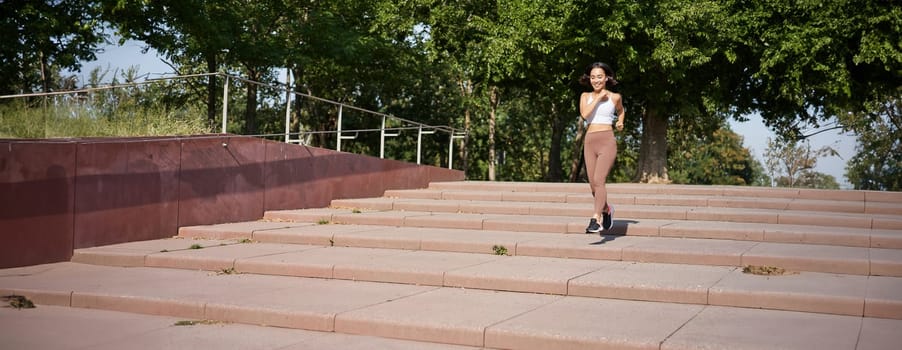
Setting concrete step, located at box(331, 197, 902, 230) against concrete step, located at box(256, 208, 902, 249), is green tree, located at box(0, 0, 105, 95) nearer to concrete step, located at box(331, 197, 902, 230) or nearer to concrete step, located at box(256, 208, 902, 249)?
concrete step, located at box(331, 197, 902, 230)

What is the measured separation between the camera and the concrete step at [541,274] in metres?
6.06

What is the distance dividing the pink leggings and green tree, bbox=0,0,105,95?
1628 centimetres

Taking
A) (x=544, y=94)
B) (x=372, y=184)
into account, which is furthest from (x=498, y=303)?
(x=544, y=94)

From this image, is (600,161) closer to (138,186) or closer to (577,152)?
(138,186)

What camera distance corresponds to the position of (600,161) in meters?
8.38

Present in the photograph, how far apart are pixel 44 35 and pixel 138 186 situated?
41.6ft

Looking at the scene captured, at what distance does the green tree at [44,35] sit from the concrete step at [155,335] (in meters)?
16.2

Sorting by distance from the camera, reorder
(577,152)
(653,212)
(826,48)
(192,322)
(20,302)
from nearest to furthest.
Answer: (192,322) < (20,302) < (653,212) < (826,48) < (577,152)

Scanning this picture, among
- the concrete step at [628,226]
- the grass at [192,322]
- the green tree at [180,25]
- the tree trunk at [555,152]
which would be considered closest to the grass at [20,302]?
the grass at [192,322]

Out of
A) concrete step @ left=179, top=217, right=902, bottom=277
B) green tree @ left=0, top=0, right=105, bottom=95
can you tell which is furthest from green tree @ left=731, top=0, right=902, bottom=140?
green tree @ left=0, top=0, right=105, bottom=95

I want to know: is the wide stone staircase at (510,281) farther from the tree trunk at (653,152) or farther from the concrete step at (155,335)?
the tree trunk at (653,152)

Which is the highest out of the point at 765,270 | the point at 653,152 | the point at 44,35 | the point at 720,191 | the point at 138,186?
the point at 44,35

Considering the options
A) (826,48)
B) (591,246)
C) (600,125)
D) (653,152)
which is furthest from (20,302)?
(653,152)

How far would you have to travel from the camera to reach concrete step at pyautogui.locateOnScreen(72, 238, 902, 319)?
6.06 metres
